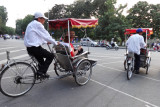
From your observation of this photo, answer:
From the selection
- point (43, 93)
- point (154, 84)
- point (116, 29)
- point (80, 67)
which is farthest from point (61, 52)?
point (116, 29)

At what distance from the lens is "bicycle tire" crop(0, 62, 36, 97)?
3360 mm

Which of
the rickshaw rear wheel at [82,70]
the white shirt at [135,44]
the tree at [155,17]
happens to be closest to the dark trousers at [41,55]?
the rickshaw rear wheel at [82,70]

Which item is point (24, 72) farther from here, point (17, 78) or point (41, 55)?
point (41, 55)

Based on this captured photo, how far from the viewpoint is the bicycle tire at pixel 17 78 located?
336 cm

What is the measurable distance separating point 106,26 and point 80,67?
944 inches

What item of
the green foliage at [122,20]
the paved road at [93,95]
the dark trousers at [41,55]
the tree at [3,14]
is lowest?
the paved road at [93,95]

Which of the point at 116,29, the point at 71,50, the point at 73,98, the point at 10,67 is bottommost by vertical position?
the point at 73,98

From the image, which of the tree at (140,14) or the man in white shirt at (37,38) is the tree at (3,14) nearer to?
the tree at (140,14)

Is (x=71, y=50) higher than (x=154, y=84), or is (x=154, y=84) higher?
(x=71, y=50)

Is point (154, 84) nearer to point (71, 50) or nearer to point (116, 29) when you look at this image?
point (71, 50)

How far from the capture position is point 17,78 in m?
3.57

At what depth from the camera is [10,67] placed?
338 cm

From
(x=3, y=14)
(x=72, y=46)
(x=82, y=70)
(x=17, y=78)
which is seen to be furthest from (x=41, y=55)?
(x=3, y=14)

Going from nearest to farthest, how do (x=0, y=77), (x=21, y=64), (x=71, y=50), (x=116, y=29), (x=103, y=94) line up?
(x=0, y=77)
(x=21, y=64)
(x=103, y=94)
(x=71, y=50)
(x=116, y=29)
